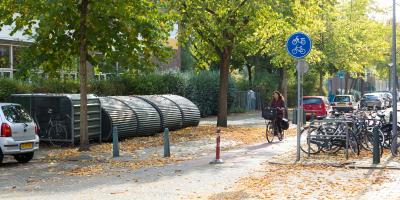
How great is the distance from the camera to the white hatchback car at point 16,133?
13.4 m

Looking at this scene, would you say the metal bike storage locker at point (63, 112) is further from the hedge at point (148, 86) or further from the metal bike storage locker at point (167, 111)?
the metal bike storage locker at point (167, 111)

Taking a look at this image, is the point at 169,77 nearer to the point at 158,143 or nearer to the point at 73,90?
the point at 73,90

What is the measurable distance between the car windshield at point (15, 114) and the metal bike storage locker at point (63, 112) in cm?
344

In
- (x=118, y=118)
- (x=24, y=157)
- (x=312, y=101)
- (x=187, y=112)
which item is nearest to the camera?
(x=24, y=157)

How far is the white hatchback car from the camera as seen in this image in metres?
13.4

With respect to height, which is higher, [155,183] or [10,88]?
[10,88]

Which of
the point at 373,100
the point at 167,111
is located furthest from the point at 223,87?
the point at 373,100

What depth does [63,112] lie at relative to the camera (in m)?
18.0

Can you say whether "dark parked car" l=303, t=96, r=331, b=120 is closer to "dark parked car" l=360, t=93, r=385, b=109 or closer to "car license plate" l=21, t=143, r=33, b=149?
"dark parked car" l=360, t=93, r=385, b=109

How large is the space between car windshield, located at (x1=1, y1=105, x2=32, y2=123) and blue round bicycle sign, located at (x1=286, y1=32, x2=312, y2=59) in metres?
6.43

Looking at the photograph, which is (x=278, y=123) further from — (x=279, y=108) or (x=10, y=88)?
(x=10, y=88)

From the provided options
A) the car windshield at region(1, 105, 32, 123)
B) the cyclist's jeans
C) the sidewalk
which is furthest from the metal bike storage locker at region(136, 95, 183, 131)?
the sidewalk

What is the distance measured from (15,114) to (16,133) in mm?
595

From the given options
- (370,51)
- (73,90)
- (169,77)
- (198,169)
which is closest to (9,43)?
(73,90)
